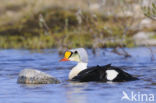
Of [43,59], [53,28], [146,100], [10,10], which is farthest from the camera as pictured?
[10,10]

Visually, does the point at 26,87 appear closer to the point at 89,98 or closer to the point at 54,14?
the point at 89,98

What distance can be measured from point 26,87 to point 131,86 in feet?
8.49

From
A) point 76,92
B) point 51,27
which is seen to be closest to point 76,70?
point 76,92

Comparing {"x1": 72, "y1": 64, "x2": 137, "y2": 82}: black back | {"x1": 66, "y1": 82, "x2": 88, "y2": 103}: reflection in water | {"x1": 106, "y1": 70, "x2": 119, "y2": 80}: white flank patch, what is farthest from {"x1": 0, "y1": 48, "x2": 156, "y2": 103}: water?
{"x1": 106, "y1": 70, "x2": 119, "y2": 80}: white flank patch

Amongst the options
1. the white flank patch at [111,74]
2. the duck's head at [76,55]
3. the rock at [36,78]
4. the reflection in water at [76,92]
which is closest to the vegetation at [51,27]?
the duck's head at [76,55]

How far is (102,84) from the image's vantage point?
11.8m

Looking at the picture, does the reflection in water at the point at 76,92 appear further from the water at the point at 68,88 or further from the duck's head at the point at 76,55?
the duck's head at the point at 76,55

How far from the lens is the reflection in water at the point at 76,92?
9656 mm

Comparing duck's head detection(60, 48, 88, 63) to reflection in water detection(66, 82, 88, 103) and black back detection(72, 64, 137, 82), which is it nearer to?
black back detection(72, 64, 137, 82)

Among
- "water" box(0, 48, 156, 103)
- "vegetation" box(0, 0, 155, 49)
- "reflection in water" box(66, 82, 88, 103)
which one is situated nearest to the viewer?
"reflection in water" box(66, 82, 88, 103)

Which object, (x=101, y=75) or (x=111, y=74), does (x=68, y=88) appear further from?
(x=111, y=74)

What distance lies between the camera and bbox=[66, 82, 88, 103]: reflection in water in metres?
9.66

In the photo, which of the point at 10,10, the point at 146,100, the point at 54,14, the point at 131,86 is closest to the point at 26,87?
the point at 131,86

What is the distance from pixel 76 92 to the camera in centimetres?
1073
